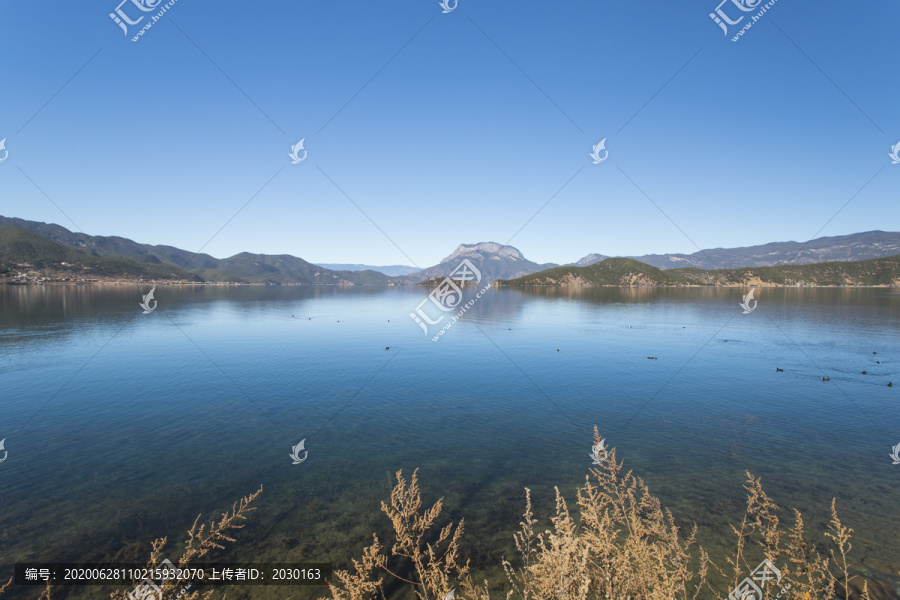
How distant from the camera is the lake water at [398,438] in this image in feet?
50.6

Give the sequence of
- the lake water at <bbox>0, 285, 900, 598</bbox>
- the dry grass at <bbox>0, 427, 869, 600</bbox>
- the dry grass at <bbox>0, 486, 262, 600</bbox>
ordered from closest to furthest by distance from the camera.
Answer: the dry grass at <bbox>0, 427, 869, 600</bbox> < the dry grass at <bbox>0, 486, 262, 600</bbox> < the lake water at <bbox>0, 285, 900, 598</bbox>

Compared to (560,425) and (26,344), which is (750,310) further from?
(26,344)

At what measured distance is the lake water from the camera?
15.4 meters

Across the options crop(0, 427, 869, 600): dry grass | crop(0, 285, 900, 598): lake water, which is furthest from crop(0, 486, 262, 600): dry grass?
crop(0, 285, 900, 598): lake water

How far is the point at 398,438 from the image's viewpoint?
24.1 metres

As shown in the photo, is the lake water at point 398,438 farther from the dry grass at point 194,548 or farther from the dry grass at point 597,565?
the dry grass at point 597,565

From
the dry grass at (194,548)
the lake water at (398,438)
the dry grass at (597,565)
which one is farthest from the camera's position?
the lake water at (398,438)

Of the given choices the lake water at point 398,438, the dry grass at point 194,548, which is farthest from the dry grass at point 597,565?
the lake water at point 398,438

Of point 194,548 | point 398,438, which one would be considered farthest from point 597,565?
point 398,438

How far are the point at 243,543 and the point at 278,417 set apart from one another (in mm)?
13544

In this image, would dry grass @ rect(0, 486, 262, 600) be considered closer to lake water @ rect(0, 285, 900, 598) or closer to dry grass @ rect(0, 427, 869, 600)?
dry grass @ rect(0, 427, 869, 600)

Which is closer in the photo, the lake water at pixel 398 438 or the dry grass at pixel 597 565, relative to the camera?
the dry grass at pixel 597 565

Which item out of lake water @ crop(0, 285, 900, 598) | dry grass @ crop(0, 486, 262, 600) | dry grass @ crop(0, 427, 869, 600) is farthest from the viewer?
lake water @ crop(0, 285, 900, 598)

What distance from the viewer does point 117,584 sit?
12.5 metres
